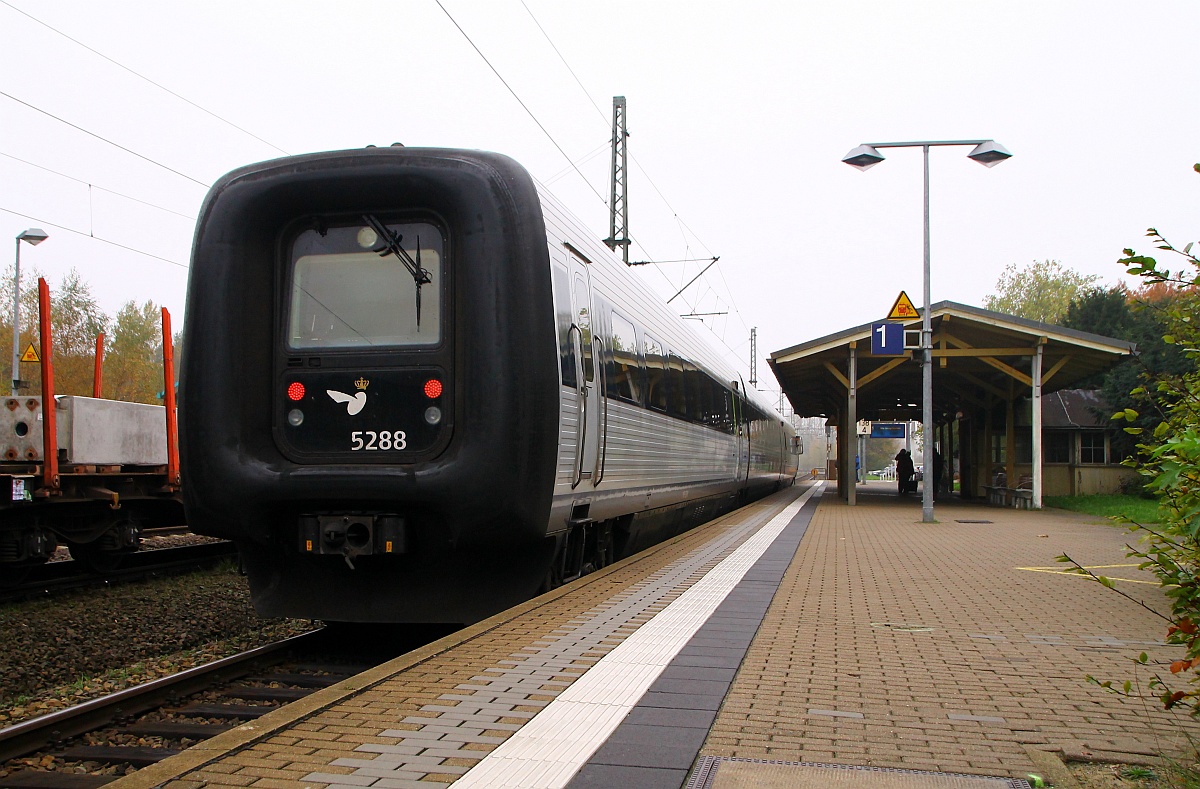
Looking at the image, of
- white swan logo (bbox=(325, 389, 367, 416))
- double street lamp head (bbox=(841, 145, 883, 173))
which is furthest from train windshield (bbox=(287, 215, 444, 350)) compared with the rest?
double street lamp head (bbox=(841, 145, 883, 173))

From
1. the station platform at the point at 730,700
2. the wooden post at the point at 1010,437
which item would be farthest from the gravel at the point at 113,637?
the wooden post at the point at 1010,437

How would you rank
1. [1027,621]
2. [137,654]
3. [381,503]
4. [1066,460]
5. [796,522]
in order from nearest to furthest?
1. [381,503]
2. [1027,621]
3. [137,654]
4. [796,522]
5. [1066,460]

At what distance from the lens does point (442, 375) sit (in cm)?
661

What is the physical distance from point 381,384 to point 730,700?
3.17 metres

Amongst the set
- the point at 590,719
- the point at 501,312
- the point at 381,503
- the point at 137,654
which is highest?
the point at 501,312

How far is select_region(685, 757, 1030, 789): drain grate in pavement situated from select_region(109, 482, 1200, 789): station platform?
0.03 ft

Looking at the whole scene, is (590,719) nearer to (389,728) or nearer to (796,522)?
(389,728)

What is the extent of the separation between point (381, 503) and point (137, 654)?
2.75 m

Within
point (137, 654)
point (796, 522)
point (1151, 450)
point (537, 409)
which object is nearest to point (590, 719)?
point (1151, 450)

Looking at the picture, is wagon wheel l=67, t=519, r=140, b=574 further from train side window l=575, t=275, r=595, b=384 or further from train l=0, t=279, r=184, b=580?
train side window l=575, t=275, r=595, b=384

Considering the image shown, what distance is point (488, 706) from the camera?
4371mm

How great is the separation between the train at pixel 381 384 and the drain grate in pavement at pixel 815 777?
310cm

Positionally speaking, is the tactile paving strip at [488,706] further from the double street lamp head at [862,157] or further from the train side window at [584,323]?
the double street lamp head at [862,157]

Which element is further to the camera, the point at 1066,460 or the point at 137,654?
the point at 1066,460
